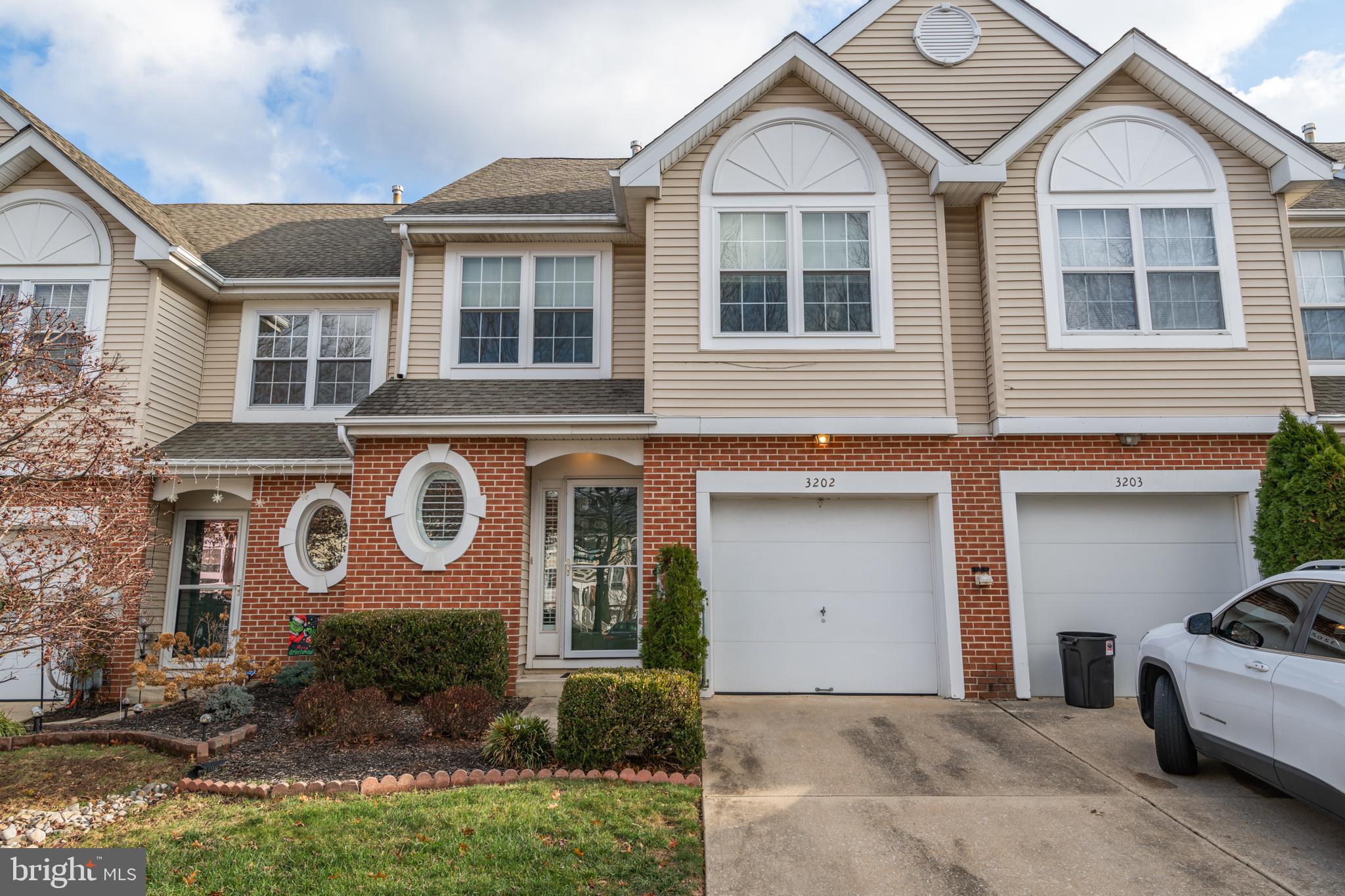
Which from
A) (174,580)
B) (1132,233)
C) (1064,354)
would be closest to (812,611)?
(1064,354)

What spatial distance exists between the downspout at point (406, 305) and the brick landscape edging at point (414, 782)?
5748 millimetres

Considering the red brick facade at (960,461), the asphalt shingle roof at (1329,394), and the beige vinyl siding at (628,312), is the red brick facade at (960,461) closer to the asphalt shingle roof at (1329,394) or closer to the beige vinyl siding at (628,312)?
the asphalt shingle roof at (1329,394)

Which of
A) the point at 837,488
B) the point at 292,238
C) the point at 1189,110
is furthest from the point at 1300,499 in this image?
the point at 292,238

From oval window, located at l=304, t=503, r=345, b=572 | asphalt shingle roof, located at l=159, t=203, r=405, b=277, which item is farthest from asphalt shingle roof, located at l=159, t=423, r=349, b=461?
asphalt shingle roof, located at l=159, t=203, r=405, b=277

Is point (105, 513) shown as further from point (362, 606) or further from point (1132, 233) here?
point (1132, 233)

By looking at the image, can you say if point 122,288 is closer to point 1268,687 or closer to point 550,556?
point 550,556

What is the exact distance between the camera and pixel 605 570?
32.3 feet

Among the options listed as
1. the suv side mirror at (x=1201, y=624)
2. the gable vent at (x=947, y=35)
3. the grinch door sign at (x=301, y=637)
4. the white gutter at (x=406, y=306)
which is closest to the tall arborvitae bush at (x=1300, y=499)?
the suv side mirror at (x=1201, y=624)

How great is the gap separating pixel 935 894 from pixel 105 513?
7.27 meters

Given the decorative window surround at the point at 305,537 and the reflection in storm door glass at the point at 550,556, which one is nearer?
the reflection in storm door glass at the point at 550,556

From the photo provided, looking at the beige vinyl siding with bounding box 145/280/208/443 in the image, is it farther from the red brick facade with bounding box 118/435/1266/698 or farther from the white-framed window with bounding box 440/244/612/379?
the white-framed window with bounding box 440/244/612/379

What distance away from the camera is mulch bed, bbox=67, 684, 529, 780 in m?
5.86

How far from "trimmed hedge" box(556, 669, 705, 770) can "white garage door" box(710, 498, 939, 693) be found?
2.65m

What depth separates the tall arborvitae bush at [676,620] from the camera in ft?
24.4
